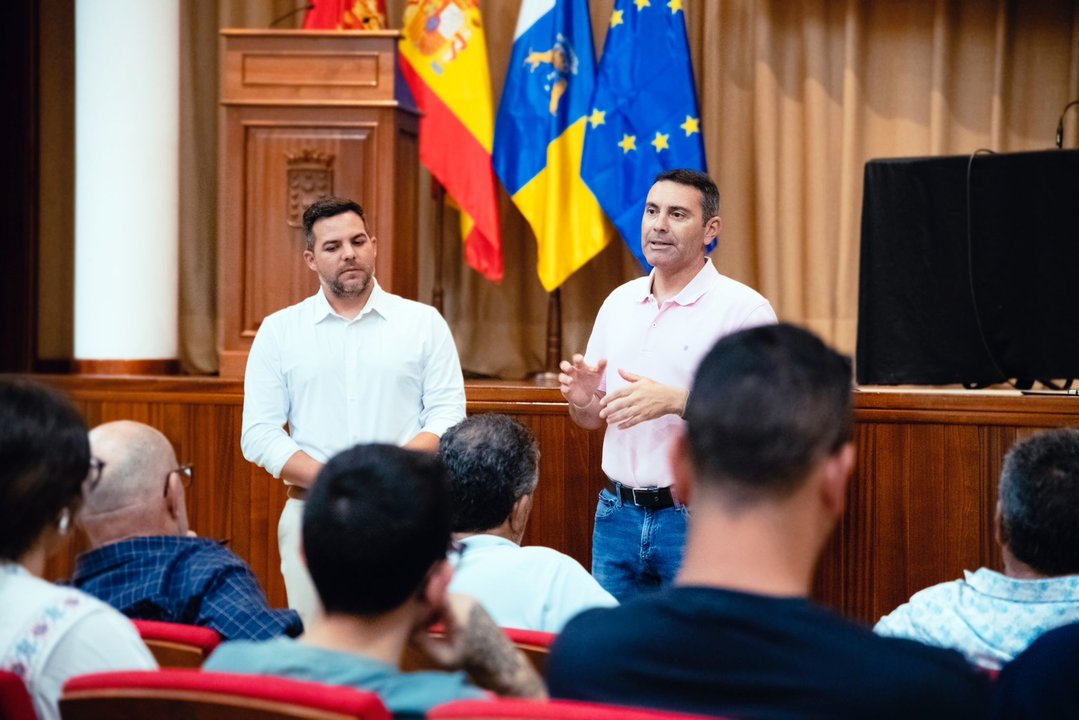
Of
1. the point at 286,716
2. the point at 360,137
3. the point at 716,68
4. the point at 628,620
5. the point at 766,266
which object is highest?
the point at 716,68

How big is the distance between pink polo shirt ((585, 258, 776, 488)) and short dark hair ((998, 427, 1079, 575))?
137cm

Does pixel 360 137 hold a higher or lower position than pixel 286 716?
higher

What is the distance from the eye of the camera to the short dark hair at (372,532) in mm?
1438

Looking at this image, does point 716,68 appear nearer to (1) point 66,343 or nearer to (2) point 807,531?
(1) point 66,343

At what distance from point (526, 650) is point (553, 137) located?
4.21 m

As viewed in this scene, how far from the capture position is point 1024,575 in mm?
2057

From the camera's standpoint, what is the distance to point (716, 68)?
617 cm

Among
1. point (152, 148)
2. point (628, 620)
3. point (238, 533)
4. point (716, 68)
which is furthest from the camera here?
point (716, 68)

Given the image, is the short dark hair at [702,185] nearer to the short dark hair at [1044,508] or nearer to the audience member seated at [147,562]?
the short dark hair at [1044,508]

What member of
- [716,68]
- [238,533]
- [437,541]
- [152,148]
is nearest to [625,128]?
[716,68]

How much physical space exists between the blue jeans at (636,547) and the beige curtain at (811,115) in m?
2.88

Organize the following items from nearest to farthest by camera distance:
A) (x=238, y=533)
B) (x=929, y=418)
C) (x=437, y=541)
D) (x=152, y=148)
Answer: (x=437, y=541) < (x=929, y=418) < (x=238, y=533) < (x=152, y=148)

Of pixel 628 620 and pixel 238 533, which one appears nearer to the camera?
pixel 628 620

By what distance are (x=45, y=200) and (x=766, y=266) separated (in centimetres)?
371
